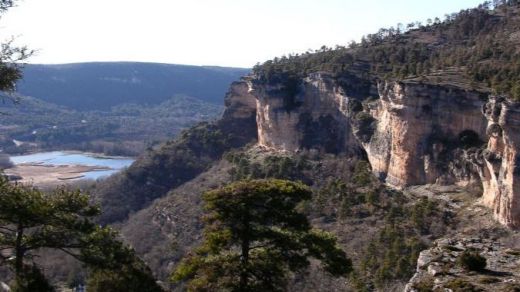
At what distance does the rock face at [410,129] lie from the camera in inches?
1156

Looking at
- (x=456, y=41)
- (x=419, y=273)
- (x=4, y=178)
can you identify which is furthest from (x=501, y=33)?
(x=4, y=178)

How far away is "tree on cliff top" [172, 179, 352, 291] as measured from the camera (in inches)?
479

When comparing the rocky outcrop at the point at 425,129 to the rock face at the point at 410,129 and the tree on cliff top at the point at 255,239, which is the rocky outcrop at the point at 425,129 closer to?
the rock face at the point at 410,129

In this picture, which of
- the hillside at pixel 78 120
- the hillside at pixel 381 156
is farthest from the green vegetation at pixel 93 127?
the hillside at pixel 381 156

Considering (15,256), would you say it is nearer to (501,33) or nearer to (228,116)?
(501,33)

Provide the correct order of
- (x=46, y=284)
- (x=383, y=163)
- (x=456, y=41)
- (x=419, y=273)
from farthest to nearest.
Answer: (x=456, y=41) < (x=383, y=163) < (x=419, y=273) < (x=46, y=284)

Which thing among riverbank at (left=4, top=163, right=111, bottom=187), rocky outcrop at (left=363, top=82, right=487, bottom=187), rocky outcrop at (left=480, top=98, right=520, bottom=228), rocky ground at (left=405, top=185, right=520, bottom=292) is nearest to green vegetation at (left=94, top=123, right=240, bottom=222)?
riverbank at (left=4, top=163, right=111, bottom=187)

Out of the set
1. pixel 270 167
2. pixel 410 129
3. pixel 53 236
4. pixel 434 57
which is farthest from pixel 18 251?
pixel 434 57

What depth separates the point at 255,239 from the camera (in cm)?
1241

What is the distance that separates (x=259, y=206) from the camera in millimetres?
12297

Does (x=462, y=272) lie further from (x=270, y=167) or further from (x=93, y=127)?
(x=93, y=127)

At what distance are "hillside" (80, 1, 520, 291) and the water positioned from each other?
152 ft

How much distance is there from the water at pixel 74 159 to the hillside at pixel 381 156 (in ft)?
152

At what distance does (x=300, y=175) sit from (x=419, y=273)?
35.2 meters
